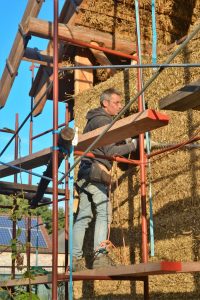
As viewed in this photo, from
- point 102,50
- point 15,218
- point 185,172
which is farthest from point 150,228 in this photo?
point 102,50

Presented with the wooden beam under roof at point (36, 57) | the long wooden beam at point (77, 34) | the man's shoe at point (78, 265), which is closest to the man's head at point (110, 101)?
the long wooden beam at point (77, 34)

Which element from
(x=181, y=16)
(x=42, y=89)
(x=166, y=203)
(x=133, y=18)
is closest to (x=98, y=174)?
(x=166, y=203)

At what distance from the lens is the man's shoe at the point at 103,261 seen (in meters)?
5.24

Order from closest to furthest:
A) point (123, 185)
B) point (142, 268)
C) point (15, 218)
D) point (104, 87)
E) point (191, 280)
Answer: point (142, 268), point (15, 218), point (191, 280), point (123, 185), point (104, 87)

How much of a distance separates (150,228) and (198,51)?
2030 millimetres

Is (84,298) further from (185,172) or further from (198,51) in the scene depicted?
(198,51)

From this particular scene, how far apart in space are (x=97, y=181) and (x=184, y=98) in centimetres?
208

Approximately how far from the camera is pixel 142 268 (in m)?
4.52

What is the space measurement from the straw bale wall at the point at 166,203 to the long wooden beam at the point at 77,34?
1008mm

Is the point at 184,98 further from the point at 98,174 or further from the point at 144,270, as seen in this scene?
the point at 98,174

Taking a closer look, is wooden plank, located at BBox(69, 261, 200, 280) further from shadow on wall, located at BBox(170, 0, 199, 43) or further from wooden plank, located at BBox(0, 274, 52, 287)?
shadow on wall, located at BBox(170, 0, 199, 43)

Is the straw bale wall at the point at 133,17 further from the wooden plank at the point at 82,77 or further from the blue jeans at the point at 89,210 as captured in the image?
the blue jeans at the point at 89,210

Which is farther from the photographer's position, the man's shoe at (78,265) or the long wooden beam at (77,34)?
the long wooden beam at (77,34)

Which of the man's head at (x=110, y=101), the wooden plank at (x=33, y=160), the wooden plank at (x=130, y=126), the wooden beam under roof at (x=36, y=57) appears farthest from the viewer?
the wooden beam under roof at (x=36, y=57)
